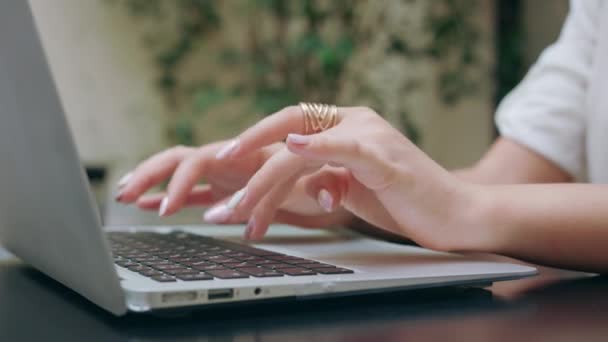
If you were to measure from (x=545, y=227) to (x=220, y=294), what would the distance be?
0.95 ft

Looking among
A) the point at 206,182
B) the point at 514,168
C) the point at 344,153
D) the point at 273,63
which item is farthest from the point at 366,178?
the point at 273,63

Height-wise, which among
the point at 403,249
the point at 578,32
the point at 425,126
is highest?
the point at 578,32

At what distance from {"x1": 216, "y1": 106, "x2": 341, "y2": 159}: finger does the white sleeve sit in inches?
21.5

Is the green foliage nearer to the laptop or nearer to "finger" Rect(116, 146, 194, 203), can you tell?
"finger" Rect(116, 146, 194, 203)

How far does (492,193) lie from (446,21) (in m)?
2.33

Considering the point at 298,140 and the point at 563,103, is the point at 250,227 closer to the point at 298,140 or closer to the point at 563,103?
the point at 298,140

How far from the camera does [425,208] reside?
53cm

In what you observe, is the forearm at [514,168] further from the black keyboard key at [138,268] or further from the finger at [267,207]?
the black keyboard key at [138,268]

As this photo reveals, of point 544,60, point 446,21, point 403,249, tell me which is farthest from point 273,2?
point 403,249

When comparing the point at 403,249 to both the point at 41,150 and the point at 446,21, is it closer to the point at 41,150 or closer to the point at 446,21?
the point at 41,150

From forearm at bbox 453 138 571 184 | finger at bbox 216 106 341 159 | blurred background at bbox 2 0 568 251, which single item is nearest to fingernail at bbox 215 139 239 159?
finger at bbox 216 106 341 159

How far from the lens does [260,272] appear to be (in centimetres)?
42

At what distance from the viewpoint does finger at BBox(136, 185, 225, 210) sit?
0.75 meters

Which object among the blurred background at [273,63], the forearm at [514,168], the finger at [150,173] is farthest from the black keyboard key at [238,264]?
the blurred background at [273,63]
